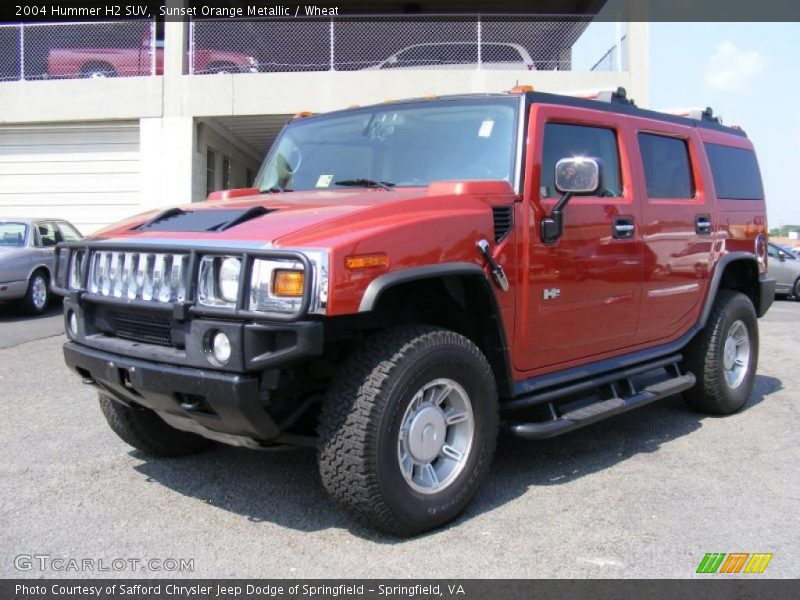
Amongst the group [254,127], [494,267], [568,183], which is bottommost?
[494,267]

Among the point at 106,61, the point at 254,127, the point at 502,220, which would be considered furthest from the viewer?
the point at 254,127

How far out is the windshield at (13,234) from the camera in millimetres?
11445

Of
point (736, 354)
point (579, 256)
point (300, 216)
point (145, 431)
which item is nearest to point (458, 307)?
point (579, 256)

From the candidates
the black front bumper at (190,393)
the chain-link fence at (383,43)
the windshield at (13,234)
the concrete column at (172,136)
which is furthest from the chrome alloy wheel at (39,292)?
the black front bumper at (190,393)

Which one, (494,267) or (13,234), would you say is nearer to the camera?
(494,267)

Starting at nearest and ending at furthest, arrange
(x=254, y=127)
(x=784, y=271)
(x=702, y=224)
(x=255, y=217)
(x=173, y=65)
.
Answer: (x=255, y=217), (x=702, y=224), (x=173, y=65), (x=254, y=127), (x=784, y=271)

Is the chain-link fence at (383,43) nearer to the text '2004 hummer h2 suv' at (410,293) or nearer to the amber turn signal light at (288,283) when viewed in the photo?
the text '2004 hummer h2 suv' at (410,293)

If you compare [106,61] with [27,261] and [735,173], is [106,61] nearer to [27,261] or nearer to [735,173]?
[27,261]

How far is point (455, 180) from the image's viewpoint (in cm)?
390

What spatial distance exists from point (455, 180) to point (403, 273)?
0.94 m

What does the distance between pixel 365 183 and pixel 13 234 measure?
9.51 metres

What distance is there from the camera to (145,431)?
13.7 feet

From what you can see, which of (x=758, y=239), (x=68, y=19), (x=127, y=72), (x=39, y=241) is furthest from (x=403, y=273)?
(x=68, y=19)
